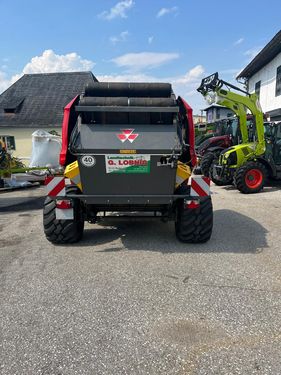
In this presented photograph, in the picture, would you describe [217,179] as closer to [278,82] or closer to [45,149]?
[45,149]

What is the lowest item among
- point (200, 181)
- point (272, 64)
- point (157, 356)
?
point (157, 356)

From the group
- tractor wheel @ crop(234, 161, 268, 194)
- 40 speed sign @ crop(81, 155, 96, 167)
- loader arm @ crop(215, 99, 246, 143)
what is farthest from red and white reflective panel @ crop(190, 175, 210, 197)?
loader arm @ crop(215, 99, 246, 143)

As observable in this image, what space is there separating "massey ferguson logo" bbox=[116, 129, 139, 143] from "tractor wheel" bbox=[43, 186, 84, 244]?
1.06m

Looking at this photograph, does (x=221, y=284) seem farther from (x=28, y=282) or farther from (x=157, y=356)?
(x=28, y=282)

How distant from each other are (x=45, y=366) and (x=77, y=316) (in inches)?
26.6

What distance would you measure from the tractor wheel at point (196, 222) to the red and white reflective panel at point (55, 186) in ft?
5.95

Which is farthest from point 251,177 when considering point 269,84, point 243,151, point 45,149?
point 269,84

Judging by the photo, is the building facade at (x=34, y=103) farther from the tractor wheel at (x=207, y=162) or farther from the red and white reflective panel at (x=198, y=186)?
the red and white reflective panel at (x=198, y=186)

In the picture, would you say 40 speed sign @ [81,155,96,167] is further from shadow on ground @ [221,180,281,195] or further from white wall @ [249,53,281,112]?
white wall @ [249,53,281,112]

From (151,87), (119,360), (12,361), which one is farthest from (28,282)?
(151,87)

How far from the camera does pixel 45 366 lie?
95.7 inches

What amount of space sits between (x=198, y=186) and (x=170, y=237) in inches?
42.5

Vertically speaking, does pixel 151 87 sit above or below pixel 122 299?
above

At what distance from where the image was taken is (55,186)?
484 centimetres
